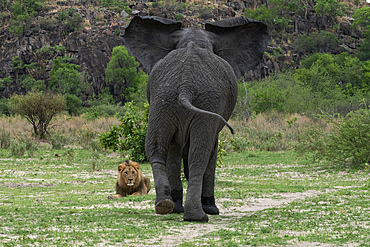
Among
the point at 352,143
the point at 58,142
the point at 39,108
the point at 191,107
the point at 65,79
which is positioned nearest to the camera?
the point at 191,107

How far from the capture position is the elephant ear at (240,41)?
23.3ft

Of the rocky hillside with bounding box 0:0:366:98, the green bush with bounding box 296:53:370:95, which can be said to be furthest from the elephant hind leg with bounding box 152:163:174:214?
the rocky hillside with bounding box 0:0:366:98

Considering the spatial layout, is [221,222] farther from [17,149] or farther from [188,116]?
[17,149]

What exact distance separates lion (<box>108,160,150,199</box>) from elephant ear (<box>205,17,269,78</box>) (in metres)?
2.45

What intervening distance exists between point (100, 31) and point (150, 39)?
77142mm

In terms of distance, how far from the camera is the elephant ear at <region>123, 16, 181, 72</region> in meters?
6.91

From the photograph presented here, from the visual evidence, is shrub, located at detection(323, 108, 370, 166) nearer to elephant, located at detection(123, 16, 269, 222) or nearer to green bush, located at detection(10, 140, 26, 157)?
elephant, located at detection(123, 16, 269, 222)

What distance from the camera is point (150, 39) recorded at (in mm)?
7000

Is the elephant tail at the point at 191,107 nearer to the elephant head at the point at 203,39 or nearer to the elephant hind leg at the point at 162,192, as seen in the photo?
the elephant hind leg at the point at 162,192

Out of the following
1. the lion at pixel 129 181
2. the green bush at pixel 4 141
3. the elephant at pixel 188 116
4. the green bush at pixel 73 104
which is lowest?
the green bush at pixel 73 104

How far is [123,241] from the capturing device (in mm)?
4477

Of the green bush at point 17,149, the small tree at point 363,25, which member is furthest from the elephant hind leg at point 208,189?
the small tree at point 363,25

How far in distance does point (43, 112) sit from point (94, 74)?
52.8 m

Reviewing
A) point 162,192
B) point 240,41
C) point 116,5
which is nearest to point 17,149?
point 240,41
